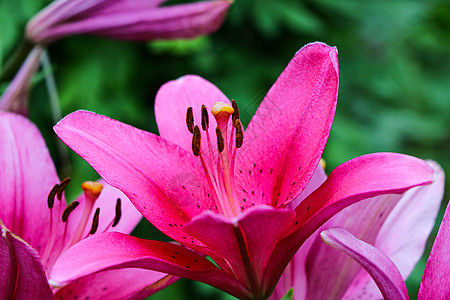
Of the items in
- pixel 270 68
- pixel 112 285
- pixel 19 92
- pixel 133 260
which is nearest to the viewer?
pixel 133 260

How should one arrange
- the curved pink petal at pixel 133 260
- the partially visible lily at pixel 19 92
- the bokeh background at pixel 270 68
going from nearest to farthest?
the curved pink petal at pixel 133 260, the partially visible lily at pixel 19 92, the bokeh background at pixel 270 68

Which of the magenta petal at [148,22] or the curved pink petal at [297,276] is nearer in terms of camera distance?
the curved pink petal at [297,276]

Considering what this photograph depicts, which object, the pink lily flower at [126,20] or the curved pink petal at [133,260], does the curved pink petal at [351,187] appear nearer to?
the curved pink petal at [133,260]

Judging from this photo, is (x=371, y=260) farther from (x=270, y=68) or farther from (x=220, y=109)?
(x=270, y=68)

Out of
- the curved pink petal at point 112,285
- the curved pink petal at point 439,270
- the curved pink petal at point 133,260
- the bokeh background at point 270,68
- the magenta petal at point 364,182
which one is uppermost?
the magenta petal at point 364,182

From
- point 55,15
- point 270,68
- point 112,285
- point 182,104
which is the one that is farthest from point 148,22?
point 270,68

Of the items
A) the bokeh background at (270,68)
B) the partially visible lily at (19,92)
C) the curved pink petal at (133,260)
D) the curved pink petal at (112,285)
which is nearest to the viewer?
the curved pink petal at (133,260)

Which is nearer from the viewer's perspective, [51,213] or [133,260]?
[133,260]

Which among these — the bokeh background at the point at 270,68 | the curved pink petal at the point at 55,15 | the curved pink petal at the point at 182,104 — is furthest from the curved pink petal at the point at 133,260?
the bokeh background at the point at 270,68
